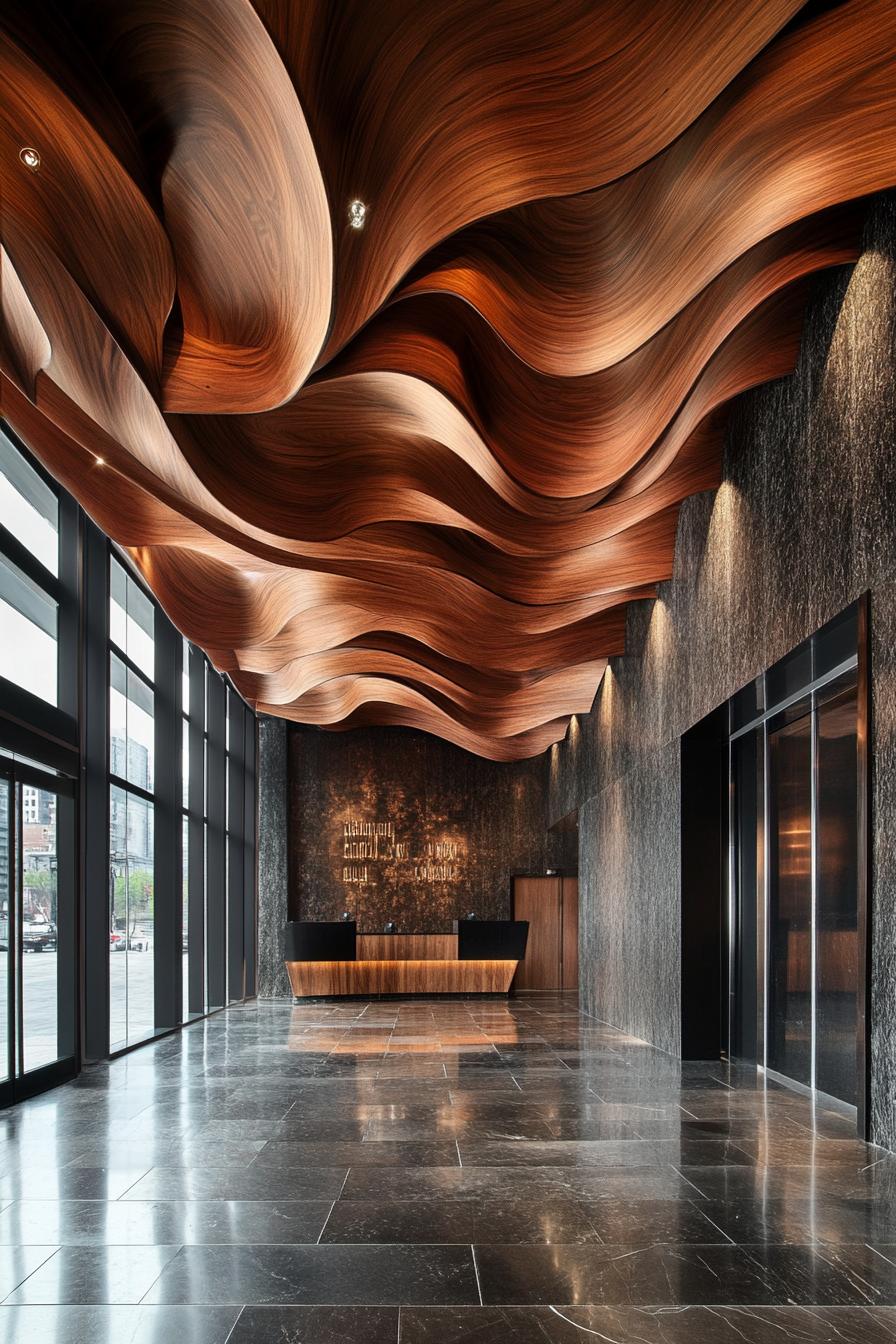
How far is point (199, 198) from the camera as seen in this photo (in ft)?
19.0

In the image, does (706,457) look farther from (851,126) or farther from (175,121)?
(175,121)

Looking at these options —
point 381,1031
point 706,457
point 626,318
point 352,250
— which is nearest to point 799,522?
point 626,318

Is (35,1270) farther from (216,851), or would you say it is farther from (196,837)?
(216,851)

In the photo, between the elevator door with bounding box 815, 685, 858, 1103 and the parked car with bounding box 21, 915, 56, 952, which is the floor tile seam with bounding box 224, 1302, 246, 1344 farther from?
the parked car with bounding box 21, 915, 56, 952

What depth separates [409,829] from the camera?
2316 centimetres

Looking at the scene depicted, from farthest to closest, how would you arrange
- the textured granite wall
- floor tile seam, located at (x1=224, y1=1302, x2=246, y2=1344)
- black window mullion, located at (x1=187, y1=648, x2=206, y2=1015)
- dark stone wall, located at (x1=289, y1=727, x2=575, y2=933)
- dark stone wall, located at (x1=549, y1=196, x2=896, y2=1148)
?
dark stone wall, located at (x1=289, y1=727, x2=575, y2=933), the textured granite wall, black window mullion, located at (x1=187, y1=648, x2=206, y2=1015), dark stone wall, located at (x1=549, y1=196, x2=896, y2=1148), floor tile seam, located at (x1=224, y1=1302, x2=246, y2=1344)

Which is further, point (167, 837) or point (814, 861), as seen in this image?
point (167, 837)

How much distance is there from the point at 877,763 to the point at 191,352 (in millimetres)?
4579

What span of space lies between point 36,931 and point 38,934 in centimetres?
5

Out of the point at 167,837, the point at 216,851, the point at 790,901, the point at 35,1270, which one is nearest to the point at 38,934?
the point at 167,837

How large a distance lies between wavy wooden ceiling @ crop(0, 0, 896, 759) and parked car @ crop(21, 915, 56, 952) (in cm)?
335

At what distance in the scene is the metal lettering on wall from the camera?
75.5 ft

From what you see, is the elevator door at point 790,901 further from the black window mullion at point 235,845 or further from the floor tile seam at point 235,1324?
the black window mullion at point 235,845

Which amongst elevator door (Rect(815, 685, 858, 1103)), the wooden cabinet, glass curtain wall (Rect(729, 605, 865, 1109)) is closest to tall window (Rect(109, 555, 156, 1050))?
glass curtain wall (Rect(729, 605, 865, 1109))
